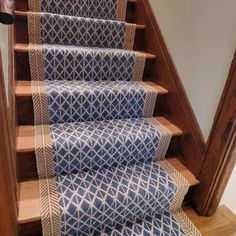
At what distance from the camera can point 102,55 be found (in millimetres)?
1434

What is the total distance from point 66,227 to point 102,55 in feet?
3.31

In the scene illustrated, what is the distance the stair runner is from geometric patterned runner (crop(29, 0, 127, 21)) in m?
0.02

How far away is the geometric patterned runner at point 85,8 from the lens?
1.63 m

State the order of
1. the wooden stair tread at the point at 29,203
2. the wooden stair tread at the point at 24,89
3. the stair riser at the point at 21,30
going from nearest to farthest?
the wooden stair tread at the point at 29,203
the wooden stair tread at the point at 24,89
the stair riser at the point at 21,30

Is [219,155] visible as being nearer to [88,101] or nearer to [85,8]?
[88,101]

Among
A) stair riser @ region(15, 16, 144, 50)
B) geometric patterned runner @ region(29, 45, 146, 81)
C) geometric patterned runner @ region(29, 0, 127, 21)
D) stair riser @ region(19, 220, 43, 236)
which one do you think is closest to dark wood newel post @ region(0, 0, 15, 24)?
geometric patterned runner @ region(29, 45, 146, 81)

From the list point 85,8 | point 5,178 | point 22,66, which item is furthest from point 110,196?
point 85,8

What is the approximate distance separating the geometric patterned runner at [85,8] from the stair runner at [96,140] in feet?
0.06

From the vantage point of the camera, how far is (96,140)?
3.81 feet

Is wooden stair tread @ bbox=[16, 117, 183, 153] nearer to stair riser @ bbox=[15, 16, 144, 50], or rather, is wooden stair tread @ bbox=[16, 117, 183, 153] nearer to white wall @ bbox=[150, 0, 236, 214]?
white wall @ bbox=[150, 0, 236, 214]

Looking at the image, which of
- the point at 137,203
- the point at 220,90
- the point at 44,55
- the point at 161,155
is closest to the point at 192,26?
the point at 220,90

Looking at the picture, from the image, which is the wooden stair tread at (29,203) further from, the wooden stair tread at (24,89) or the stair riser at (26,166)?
the wooden stair tread at (24,89)

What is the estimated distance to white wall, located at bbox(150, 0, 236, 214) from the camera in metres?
1.08

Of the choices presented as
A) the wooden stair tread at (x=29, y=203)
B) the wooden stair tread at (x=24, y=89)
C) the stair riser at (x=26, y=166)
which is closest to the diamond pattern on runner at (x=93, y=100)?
the wooden stair tread at (x=24, y=89)
